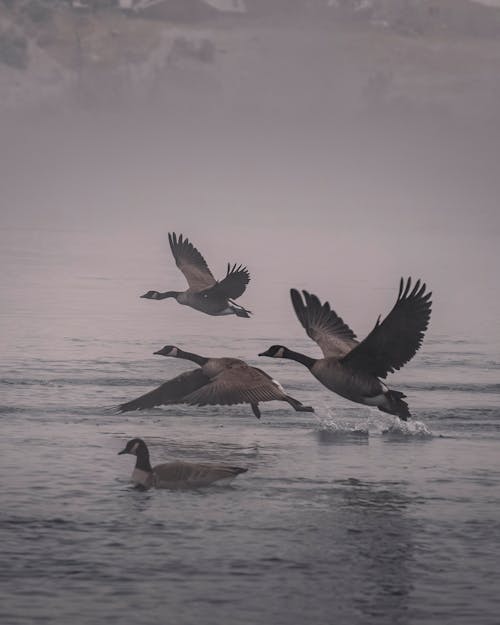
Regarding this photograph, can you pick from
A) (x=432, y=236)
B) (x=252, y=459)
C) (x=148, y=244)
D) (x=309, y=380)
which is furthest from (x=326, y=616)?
(x=432, y=236)

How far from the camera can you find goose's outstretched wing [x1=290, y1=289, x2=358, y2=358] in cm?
2464

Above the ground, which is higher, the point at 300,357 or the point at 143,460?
the point at 300,357

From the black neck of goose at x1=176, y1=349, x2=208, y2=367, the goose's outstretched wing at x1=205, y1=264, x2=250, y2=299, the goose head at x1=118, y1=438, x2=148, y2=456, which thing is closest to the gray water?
the goose head at x1=118, y1=438, x2=148, y2=456

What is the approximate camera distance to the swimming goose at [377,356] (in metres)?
22.7

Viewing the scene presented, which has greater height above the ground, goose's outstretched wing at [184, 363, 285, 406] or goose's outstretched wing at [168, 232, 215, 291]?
goose's outstretched wing at [168, 232, 215, 291]

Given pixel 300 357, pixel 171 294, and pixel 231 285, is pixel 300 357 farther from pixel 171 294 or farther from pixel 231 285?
pixel 171 294

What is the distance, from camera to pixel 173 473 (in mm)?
20203

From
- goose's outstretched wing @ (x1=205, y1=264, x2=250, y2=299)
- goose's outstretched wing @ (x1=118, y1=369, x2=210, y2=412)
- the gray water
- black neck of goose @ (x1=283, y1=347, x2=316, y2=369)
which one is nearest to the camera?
the gray water

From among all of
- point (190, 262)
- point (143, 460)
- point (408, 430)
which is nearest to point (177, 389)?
point (408, 430)

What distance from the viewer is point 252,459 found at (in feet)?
73.4

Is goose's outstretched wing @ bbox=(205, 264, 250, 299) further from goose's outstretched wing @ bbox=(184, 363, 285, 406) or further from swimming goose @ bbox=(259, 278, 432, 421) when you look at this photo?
goose's outstretched wing @ bbox=(184, 363, 285, 406)

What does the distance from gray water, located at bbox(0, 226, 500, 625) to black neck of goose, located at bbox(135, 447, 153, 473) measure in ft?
0.94

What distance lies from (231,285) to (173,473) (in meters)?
12.7

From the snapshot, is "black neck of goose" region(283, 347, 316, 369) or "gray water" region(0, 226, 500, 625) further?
"black neck of goose" region(283, 347, 316, 369)
